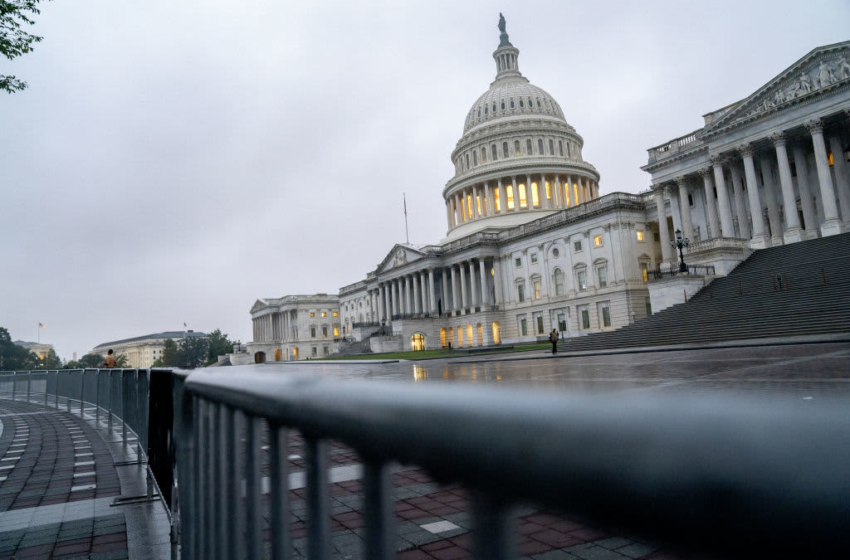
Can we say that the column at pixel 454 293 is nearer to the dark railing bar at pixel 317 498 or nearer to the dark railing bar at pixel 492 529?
the dark railing bar at pixel 317 498

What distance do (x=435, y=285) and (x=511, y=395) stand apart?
81.1 meters

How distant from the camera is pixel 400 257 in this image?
8606cm

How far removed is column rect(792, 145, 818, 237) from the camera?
134 ft

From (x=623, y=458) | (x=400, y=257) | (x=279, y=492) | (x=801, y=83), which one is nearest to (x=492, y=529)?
(x=623, y=458)

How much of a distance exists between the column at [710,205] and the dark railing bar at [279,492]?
50.5 m

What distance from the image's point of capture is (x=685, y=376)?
11477mm

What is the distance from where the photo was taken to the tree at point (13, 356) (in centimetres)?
12268

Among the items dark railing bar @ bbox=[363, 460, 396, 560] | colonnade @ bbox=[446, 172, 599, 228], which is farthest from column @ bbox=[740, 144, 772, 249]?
dark railing bar @ bbox=[363, 460, 396, 560]

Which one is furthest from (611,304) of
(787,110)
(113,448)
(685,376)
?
(113,448)

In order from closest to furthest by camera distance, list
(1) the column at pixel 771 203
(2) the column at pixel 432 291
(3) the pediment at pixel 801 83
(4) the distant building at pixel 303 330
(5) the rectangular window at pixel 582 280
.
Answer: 1. (3) the pediment at pixel 801 83
2. (1) the column at pixel 771 203
3. (5) the rectangular window at pixel 582 280
4. (2) the column at pixel 432 291
5. (4) the distant building at pixel 303 330

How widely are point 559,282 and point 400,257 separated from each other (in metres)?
28.3

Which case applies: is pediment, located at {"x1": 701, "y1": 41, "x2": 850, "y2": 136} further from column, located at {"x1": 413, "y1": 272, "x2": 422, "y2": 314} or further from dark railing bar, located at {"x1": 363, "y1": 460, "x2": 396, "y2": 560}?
column, located at {"x1": 413, "y1": 272, "x2": 422, "y2": 314}

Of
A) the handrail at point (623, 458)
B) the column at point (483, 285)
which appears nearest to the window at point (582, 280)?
the column at point (483, 285)

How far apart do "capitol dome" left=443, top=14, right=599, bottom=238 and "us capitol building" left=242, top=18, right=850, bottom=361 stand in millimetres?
232
